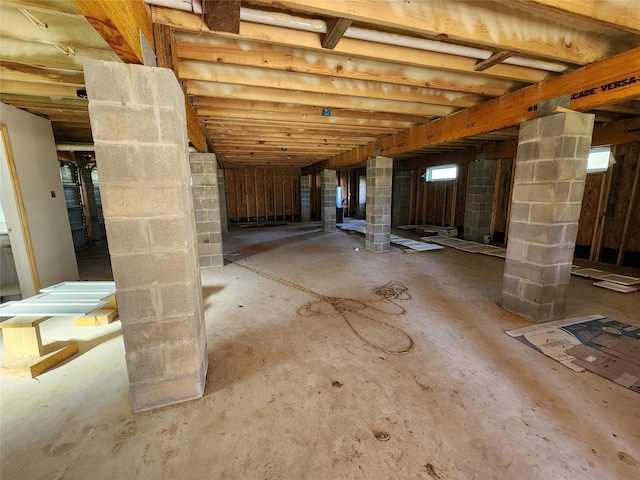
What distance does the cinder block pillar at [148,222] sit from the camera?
4.50 feet

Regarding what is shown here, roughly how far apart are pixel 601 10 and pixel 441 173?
724cm

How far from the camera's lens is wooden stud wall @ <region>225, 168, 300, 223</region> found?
11242 millimetres

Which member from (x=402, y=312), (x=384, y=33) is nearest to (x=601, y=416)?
(x=402, y=312)

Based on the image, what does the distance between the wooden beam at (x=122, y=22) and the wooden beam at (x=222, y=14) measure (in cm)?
32

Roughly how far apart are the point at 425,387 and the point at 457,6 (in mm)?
2438

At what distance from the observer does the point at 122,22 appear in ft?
3.72

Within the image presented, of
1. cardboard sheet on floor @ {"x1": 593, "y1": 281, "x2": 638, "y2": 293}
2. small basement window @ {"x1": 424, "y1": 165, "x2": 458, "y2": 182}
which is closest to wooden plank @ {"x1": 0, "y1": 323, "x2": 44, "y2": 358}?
cardboard sheet on floor @ {"x1": 593, "y1": 281, "x2": 638, "y2": 293}

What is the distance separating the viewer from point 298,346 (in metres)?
2.36

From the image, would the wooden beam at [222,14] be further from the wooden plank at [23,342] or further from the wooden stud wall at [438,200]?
the wooden stud wall at [438,200]

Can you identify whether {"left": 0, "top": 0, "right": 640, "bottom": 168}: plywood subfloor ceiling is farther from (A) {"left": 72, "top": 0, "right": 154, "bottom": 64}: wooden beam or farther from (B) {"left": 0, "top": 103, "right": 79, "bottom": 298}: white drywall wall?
(B) {"left": 0, "top": 103, "right": 79, "bottom": 298}: white drywall wall

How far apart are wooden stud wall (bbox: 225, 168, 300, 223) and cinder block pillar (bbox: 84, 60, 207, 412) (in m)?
9.96

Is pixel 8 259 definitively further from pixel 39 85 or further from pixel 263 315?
pixel 263 315

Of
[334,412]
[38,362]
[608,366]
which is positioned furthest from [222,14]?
[608,366]

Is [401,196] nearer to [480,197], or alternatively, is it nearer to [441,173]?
[441,173]
